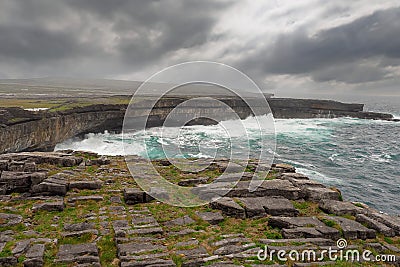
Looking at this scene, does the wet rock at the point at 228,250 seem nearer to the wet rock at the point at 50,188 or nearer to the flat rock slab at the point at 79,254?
the flat rock slab at the point at 79,254

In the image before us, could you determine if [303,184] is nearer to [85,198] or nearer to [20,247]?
[85,198]

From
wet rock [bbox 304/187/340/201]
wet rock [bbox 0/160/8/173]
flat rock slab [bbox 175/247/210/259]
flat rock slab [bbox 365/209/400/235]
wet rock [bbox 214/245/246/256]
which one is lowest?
flat rock slab [bbox 175/247/210/259]

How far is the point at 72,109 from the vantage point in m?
57.2

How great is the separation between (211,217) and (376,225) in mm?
7326

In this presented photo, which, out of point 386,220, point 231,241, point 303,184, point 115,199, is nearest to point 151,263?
point 231,241

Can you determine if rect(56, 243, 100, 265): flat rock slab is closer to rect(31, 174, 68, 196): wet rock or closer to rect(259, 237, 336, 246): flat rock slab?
rect(31, 174, 68, 196): wet rock

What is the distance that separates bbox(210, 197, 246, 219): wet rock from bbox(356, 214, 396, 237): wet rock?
5419 mm

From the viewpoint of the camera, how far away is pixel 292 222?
39.6 ft

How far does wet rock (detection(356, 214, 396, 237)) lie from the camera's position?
11938 mm

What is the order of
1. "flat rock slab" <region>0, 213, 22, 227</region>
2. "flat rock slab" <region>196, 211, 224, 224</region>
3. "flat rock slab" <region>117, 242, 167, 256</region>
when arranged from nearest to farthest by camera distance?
"flat rock slab" <region>117, 242, 167, 256</region>, "flat rock slab" <region>0, 213, 22, 227</region>, "flat rock slab" <region>196, 211, 224, 224</region>

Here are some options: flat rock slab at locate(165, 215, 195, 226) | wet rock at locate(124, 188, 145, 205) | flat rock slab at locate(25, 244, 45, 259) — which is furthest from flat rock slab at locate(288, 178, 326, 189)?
flat rock slab at locate(25, 244, 45, 259)

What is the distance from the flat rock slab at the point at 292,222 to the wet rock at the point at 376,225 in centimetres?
212

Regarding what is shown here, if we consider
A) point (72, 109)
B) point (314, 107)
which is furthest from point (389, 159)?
point (314, 107)

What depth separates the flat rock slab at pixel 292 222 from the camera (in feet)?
39.3
